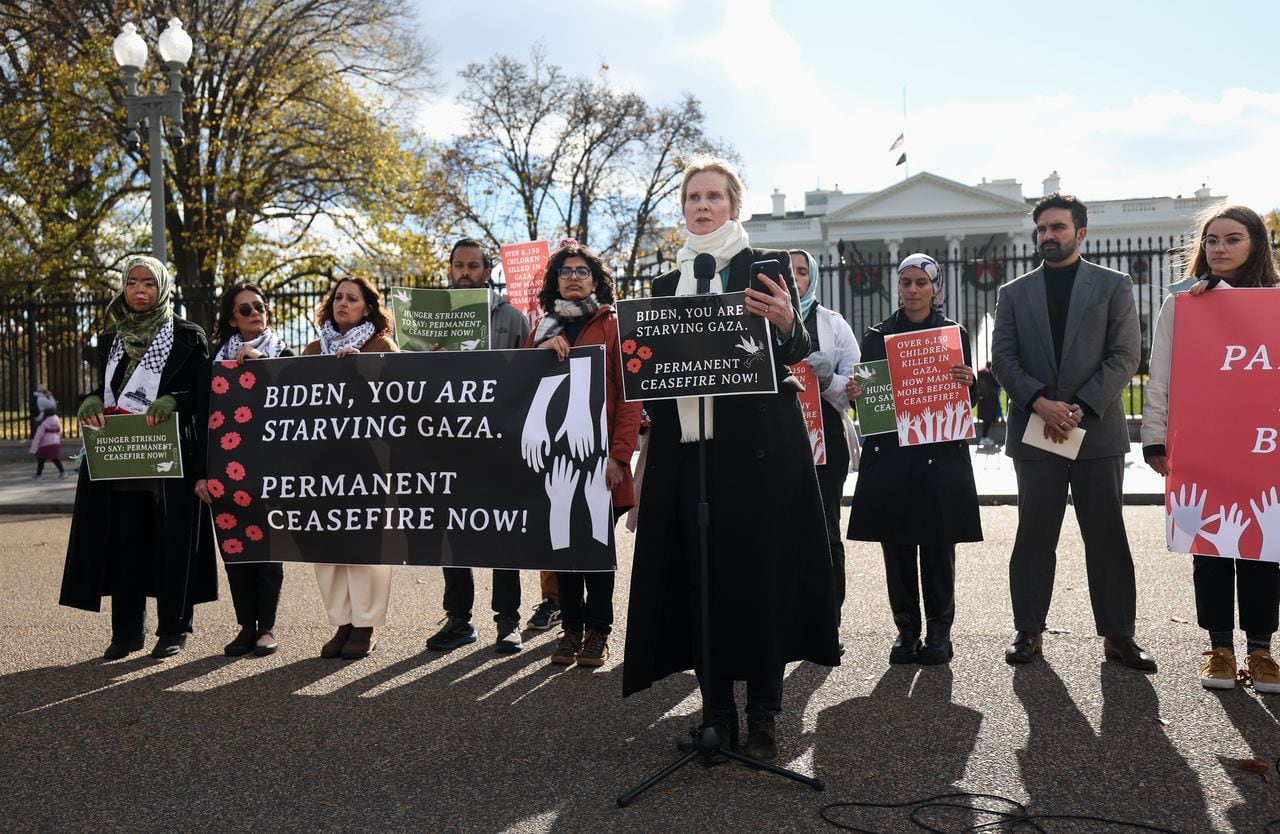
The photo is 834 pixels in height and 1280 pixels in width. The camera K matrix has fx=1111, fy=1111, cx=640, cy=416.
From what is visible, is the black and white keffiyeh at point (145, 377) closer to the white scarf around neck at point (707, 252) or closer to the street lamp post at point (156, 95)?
the white scarf around neck at point (707, 252)

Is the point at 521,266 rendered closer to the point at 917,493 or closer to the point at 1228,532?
the point at 917,493

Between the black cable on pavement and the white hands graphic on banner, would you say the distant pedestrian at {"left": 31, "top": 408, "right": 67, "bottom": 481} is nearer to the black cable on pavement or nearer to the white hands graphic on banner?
the white hands graphic on banner

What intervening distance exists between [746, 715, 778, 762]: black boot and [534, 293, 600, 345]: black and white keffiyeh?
7.57 feet

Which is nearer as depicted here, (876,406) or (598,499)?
(598,499)

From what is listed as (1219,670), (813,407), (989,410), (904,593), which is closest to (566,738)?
(904,593)

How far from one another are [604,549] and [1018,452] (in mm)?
2059

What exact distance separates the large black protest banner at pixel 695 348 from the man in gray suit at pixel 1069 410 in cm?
214

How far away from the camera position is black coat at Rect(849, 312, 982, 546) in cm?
529

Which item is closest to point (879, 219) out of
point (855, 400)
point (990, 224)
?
point (990, 224)

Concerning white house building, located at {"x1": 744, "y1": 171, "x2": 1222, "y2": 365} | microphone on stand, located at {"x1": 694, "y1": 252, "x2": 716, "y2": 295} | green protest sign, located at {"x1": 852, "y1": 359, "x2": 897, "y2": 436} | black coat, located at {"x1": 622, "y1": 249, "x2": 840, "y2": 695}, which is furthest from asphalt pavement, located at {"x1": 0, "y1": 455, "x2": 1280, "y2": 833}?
white house building, located at {"x1": 744, "y1": 171, "x2": 1222, "y2": 365}

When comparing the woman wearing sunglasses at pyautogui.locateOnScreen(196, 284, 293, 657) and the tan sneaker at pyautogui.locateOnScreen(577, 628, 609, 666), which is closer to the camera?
the tan sneaker at pyautogui.locateOnScreen(577, 628, 609, 666)

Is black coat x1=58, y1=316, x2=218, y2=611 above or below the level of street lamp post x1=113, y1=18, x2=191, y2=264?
below

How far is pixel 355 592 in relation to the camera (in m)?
5.59

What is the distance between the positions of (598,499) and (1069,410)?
2.19 meters
